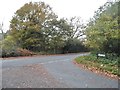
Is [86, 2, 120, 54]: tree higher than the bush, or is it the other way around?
[86, 2, 120, 54]: tree

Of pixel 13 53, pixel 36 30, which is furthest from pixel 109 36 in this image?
pixel 36 30

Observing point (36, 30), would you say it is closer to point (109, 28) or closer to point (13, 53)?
point (13, 53)

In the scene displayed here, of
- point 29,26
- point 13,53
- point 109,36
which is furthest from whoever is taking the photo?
point 29,26

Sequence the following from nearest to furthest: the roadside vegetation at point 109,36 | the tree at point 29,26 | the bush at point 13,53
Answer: the roadside vegetation at point 109,36, the bush at point 13,53, the tree at point 29,26

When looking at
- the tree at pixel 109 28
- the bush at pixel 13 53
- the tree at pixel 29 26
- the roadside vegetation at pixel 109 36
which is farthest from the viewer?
the tree at pixel 29 26

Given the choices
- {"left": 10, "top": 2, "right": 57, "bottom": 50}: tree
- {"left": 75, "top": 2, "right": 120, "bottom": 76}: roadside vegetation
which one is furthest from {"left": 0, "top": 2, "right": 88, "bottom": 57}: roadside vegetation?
{"left": 75, "top": 2, "right": 120, "bottom": 76}: roadside vegetation

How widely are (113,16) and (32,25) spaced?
21.6 metres

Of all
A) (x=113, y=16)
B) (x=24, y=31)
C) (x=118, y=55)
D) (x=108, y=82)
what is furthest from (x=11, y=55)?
(x=108, y=82)

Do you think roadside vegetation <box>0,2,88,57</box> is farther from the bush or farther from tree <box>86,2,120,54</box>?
tree <box>86,2,120,54</box>

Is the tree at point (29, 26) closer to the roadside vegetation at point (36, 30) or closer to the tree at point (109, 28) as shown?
the roadside vegetation at point (36, 30)

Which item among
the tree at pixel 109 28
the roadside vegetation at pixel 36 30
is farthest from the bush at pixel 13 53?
the tree at pixel 109 28

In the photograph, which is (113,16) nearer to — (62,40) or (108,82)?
(108,82)

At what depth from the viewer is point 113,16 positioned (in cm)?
1641

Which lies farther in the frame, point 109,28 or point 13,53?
point 13,53
